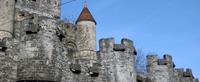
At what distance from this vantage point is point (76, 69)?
17125 mm

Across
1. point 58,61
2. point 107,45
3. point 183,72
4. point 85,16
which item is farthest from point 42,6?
point 58,61

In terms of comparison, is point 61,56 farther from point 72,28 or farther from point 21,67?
point 72,28

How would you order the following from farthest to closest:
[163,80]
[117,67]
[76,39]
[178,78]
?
[76,39] → [178,78] → [163,80] → [117,67]

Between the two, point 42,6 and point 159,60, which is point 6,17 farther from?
point 159,60

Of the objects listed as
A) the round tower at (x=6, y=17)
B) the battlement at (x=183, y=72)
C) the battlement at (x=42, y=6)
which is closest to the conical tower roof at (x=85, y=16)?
the battlement at (x=42, y=6)

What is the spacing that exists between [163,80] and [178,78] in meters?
2.06

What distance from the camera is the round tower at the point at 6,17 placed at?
39469mm

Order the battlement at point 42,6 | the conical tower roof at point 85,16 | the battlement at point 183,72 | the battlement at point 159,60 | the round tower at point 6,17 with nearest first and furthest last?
1. the battlement at point 159,60
2. the battlement at point 183,72
3. the round tower at point 6,17
4. the battlement at point 42,6
5. the conical tower roof at point 85,16

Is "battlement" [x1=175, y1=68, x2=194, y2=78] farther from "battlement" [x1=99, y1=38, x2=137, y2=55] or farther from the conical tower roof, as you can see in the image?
the conical tower roof

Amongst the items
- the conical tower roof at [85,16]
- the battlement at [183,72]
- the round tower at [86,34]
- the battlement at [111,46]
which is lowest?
the battlement at [183,72]

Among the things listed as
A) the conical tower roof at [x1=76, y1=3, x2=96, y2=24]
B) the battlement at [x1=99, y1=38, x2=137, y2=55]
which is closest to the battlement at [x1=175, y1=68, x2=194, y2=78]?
the battlement at [x1=99, y1=38, x2=137, y2=55]

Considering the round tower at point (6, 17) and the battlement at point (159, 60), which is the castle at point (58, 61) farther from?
the round tower at point (6, 17)

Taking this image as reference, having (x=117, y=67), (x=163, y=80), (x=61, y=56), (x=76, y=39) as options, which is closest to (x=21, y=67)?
(x=61, y=56)

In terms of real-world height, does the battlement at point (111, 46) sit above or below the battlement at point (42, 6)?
below
